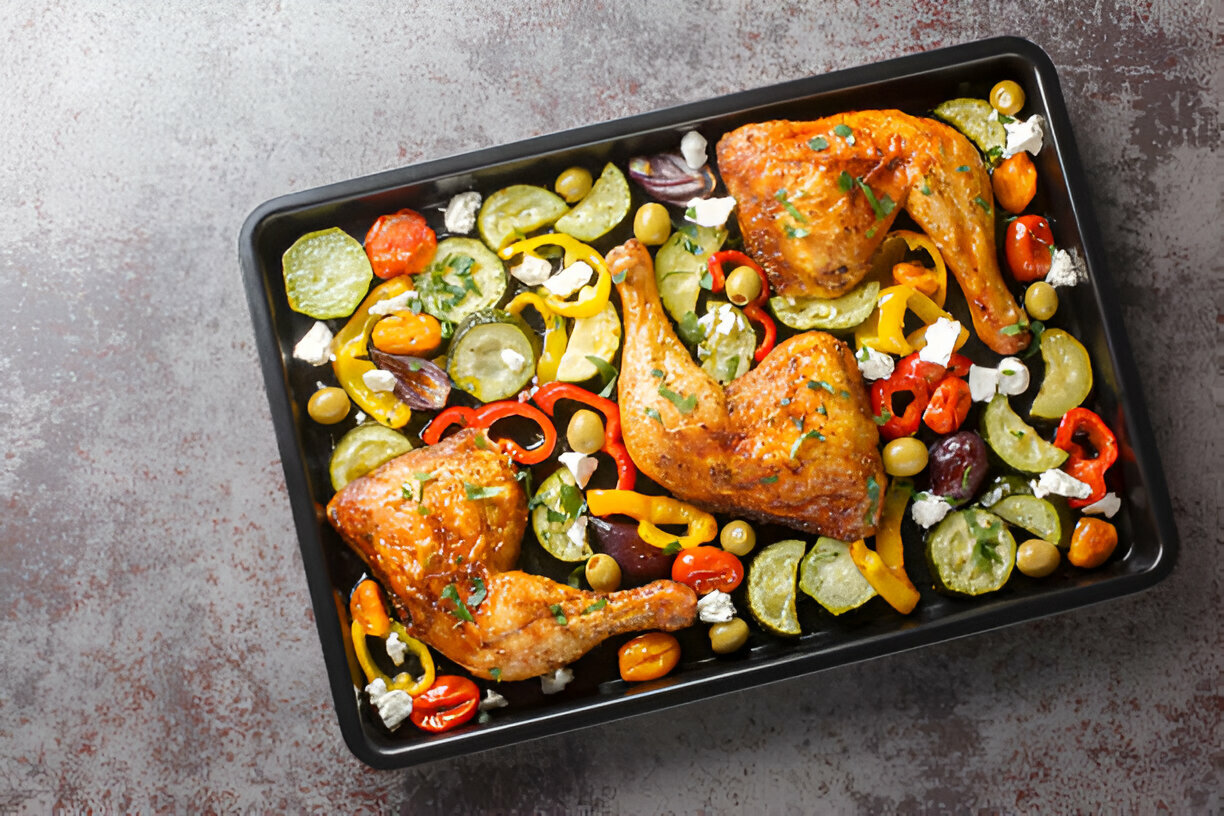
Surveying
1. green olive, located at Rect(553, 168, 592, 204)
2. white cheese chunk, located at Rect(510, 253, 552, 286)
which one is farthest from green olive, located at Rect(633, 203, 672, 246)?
white cheese chunk, located at Rect(510, 253, 552, 286)

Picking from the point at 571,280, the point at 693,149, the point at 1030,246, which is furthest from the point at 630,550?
the point at 1030,246

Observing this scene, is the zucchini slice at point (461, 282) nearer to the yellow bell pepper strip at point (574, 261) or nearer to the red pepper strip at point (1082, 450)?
the yellow bell pepper strip at point (574, 261)

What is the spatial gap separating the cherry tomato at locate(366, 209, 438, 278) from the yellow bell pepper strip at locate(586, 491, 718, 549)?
97cm

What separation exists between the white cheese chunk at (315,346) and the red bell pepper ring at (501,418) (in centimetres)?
42

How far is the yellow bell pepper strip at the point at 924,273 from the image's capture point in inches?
119

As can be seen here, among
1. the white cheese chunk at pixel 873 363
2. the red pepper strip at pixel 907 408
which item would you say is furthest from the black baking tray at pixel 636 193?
the white cheese chunk at pixel 873 363

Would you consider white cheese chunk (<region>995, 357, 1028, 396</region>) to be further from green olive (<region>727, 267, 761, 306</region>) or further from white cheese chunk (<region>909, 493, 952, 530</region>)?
green olive (<region>727, 267, 761, 306</region>)

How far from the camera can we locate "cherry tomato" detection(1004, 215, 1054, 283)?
3.05 m

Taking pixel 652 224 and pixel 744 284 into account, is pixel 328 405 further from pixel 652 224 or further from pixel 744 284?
pixel 744 284

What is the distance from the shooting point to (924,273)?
10.0 feet

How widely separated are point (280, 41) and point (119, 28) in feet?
1.95

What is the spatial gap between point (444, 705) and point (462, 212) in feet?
5.25

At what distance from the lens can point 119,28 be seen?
3377 mm

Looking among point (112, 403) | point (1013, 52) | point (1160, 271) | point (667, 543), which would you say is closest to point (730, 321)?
point (667, 543)
